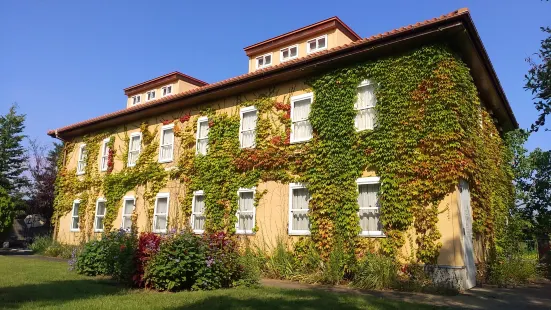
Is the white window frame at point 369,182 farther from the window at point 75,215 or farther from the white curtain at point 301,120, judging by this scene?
the window at point 75,215

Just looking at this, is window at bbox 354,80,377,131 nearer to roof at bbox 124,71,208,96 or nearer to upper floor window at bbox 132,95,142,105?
roof at bbox 124,71,208,96

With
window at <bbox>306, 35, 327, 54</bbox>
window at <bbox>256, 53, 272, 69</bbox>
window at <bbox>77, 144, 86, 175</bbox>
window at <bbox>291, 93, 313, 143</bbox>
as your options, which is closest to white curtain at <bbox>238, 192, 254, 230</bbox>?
window at <bbox>291, 93, 313, 143</bbox>

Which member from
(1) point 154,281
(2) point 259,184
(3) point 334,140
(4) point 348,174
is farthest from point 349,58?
(1) point 154,281

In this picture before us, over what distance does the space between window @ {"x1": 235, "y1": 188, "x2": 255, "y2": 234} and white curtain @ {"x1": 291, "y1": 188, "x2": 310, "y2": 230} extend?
167 cm

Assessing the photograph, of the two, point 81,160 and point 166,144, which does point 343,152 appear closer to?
point 166,144

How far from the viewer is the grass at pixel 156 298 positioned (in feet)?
23.2

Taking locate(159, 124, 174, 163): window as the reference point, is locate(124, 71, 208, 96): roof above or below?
above

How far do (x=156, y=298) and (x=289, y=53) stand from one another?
17066 mm

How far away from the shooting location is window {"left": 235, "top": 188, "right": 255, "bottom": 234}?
1410 cm

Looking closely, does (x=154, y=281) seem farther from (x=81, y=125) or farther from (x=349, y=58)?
(x=81, y=125)

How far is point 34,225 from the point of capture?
32625 mm

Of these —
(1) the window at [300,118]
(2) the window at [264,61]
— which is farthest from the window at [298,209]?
(2) the window at [264,61]

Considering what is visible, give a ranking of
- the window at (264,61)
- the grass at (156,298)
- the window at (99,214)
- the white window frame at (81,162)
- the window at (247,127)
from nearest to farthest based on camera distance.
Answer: the grass at (156,298)
the window at (247,127)
the window at (99,214)
the white window frame at (81,162)
the window at (264,61)

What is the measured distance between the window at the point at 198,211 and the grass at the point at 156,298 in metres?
5.81
